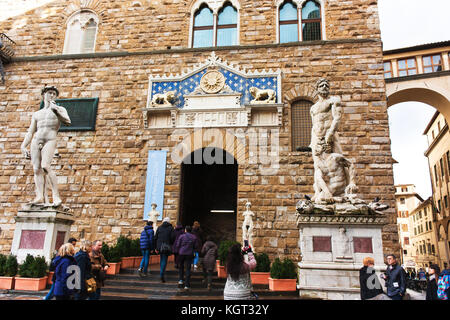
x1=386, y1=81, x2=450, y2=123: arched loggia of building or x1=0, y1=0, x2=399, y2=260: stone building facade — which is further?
x1=386, y1=81, x2=450, y2=123: arched loggia of building

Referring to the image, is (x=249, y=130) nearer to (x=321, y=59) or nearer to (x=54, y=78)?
(x=321, y=59)

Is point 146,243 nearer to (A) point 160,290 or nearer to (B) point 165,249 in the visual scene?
(B) point 165,249

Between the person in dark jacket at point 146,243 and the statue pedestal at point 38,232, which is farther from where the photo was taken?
the person in dark jacket at point 146,243

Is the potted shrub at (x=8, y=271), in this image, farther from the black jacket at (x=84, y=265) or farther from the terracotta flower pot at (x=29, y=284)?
the black jacket at (x=84, y=265)

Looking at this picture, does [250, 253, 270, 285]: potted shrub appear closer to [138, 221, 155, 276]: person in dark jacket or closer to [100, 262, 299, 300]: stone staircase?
[100, 262, 299, 300]: stone staircase

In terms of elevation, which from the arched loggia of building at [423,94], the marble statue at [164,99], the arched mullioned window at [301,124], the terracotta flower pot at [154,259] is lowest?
the terracotta flower pot at [154,259]

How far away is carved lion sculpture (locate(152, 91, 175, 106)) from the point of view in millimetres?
11016

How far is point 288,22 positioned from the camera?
A: 1174 cm

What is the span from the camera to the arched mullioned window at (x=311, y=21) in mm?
11500

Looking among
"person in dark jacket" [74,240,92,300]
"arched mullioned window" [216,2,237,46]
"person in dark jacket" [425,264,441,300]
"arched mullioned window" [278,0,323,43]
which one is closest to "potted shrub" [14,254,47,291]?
"person in dark jacket" [74,240,92,300]

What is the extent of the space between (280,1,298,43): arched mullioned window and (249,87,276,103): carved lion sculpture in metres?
2.25

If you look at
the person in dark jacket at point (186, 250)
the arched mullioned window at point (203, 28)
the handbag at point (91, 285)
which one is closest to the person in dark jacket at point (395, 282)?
the person in dark jacket at point (186, 250)

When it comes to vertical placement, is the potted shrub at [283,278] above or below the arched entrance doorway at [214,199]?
below

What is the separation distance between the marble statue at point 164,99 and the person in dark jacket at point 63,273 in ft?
24.7
